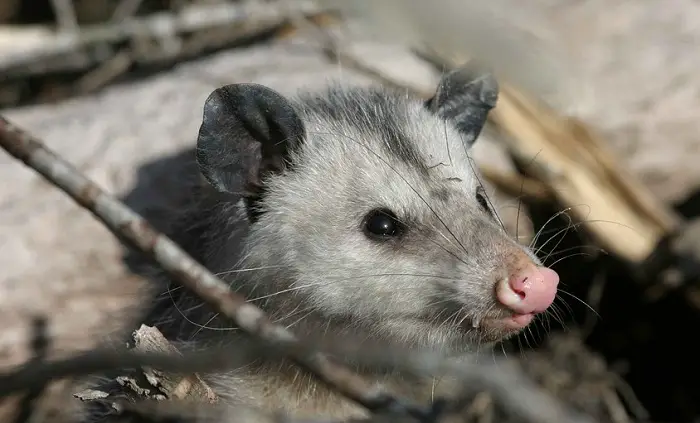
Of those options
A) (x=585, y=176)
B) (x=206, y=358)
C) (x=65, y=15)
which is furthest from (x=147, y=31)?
(x=206, y=358)

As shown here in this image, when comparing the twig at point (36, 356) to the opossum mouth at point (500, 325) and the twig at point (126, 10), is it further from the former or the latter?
the twig at point (126, 10)

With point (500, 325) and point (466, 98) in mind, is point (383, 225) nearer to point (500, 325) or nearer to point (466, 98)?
point (500, 325)

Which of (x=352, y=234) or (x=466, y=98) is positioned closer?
(x=352, y=234)

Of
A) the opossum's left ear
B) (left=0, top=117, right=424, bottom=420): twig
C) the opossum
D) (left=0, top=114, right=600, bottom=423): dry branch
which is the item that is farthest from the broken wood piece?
(left=0, top=117, right=424, bottom=420): twig

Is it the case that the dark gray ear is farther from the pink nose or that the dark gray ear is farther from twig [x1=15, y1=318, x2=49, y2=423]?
twig [x1=15, y1=318, x2=49, y2=423]

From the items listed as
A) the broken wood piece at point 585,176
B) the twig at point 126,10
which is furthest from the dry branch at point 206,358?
the twig at point 126,10

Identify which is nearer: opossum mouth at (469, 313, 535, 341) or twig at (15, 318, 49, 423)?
opossum mouth at (469, 313, 535, 341)

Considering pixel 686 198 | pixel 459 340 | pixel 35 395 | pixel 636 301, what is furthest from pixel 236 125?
pixel 686 198

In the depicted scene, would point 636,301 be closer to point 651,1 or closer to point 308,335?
point 651,1
